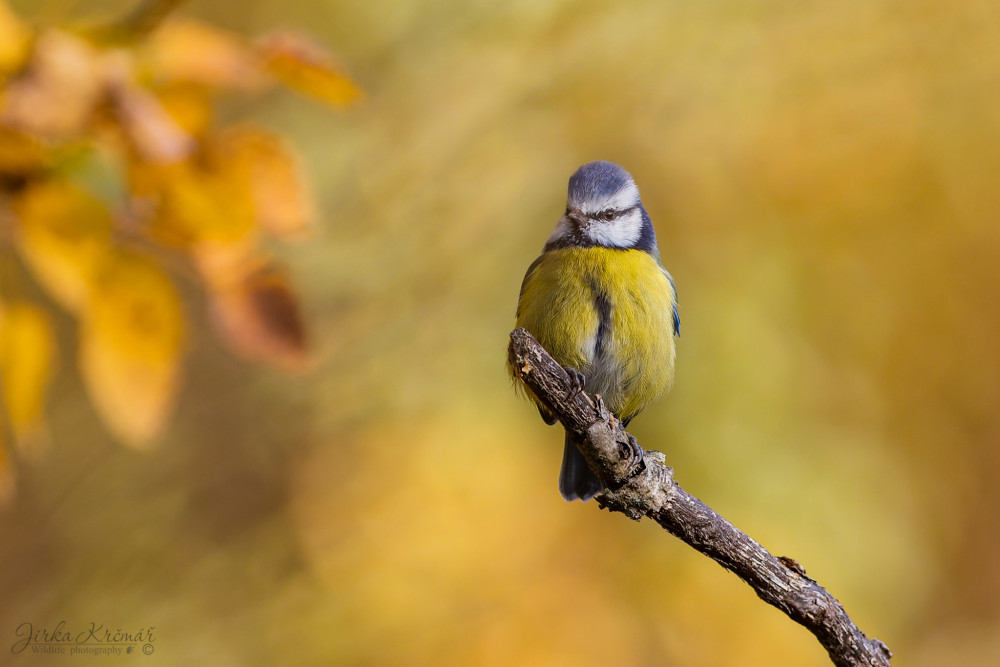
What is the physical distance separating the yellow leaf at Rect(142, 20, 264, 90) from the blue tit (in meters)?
1.20

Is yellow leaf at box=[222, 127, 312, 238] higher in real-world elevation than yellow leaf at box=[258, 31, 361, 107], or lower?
lower

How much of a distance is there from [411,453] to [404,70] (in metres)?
2.07

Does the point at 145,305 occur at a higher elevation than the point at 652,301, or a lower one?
lower

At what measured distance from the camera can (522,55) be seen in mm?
4215

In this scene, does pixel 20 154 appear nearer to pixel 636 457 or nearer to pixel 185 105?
pixel 185 105

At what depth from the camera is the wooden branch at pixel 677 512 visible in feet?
6.47

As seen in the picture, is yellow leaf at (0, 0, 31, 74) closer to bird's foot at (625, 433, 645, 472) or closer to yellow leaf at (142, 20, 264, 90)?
yellow leaf at (142, 20, 264, 90)

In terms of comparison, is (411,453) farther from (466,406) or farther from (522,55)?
(522,55)

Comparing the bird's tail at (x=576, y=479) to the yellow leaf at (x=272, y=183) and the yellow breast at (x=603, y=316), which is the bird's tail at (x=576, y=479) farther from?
the yellow leaf at (x=272, y=183)

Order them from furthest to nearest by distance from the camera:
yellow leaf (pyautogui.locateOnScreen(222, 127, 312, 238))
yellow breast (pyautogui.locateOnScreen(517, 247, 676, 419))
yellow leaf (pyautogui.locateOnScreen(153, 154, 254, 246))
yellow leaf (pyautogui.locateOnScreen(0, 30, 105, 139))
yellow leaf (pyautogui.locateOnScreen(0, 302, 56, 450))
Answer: yellow breast (pyautogui.locateOnScreen(517, 247, 676, 419))
yellow leaf (pyautogui.locateOnScreen(222, 127, 312, 238))
yellow leaf (pyautogui.locateOnScreen(153, 154, 254, 246))
yellow leaf (pyautogui.locateOnScreen(0, 302, 56, 450))
yellow leaf (pyautogui.locateOnScreen(0, 30, 105, 139))

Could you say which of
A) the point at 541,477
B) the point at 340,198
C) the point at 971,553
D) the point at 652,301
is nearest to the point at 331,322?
the point at 340,198

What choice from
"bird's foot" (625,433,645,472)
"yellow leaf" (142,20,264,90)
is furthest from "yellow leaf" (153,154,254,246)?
"bird's foot" (625,433,645,472)

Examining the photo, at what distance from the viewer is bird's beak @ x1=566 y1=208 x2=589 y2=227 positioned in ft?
9.55

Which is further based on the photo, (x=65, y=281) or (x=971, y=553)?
(x=971, y=553)
